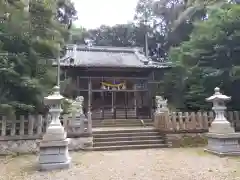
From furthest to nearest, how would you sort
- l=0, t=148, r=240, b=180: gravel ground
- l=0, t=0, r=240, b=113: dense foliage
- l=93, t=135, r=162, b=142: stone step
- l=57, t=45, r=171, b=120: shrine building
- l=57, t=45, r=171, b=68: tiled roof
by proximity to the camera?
l=57, t=45, r=171, b=68: tiled roof, l=57, t=45, r=171, b=120: shrine building, l=93, t=135, r=162, b=142: stone step, l=0, t=0, r=240, b=113: dense foliage, l=0, t=148, r=240, b=180: gravel ground

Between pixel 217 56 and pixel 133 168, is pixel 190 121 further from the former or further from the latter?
pixel 133 168

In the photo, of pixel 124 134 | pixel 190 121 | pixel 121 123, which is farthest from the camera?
pixel 121 123

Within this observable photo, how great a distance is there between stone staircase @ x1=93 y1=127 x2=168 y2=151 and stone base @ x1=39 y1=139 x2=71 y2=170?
2.55m

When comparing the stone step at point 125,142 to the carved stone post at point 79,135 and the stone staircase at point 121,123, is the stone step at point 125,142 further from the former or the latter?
the stone staircase at point 121,123

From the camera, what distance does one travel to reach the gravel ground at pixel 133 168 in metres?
4.72

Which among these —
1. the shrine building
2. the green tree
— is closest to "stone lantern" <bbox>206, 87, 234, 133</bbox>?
the green tree

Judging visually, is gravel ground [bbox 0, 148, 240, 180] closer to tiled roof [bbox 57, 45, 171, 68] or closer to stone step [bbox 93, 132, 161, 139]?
stone step [bbox 93, 132, 161, 139]

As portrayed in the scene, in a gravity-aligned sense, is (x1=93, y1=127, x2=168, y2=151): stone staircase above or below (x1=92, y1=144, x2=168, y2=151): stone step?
above

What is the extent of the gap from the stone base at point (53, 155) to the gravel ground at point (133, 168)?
0.85ft

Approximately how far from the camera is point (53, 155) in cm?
564

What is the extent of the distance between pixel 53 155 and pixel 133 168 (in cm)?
193

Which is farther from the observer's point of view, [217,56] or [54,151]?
[217,56]

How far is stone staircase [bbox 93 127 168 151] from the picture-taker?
8.45 meters

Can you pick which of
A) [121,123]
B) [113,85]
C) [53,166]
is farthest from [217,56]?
[113,85]
